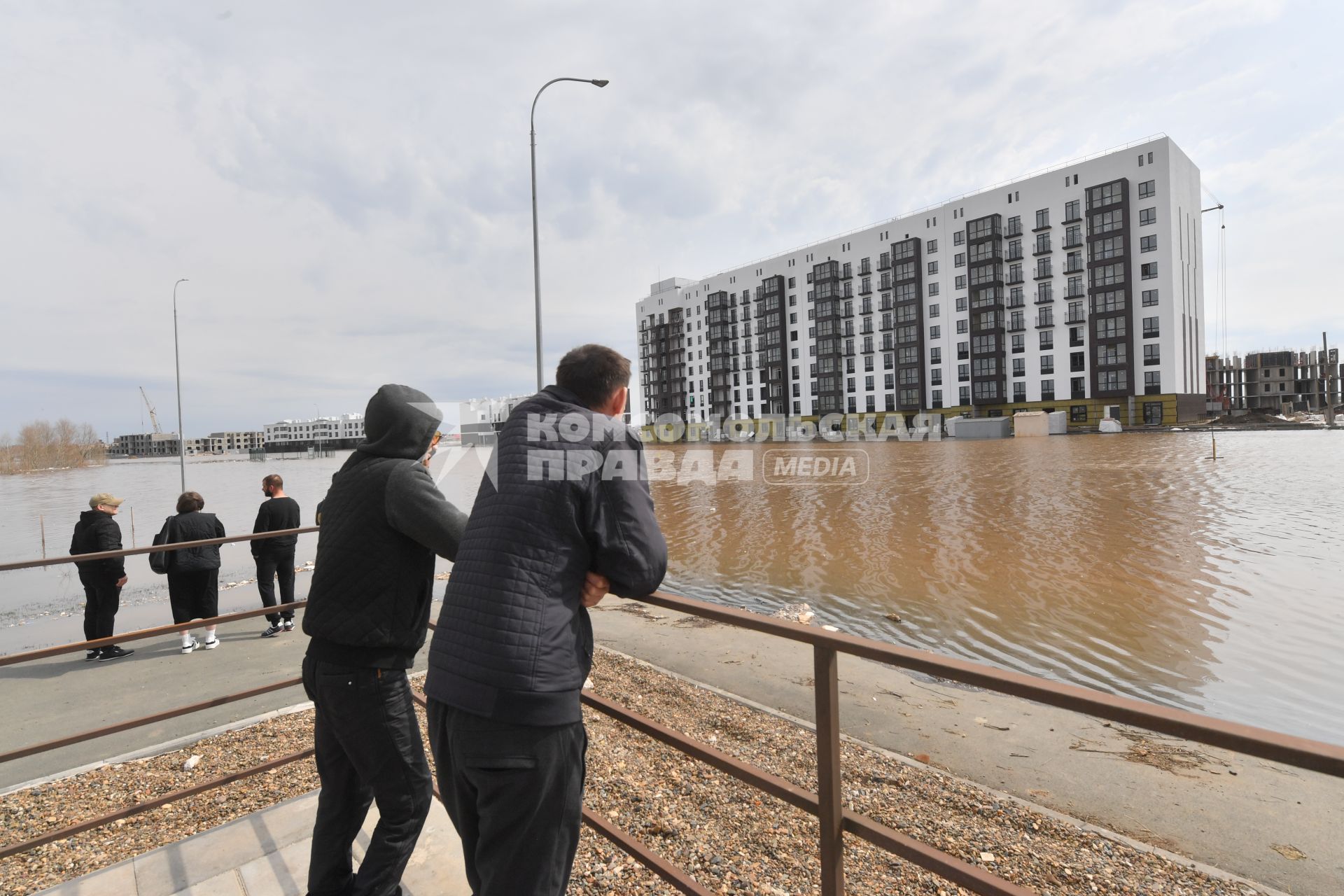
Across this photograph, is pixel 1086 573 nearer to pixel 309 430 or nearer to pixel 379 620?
pixel 379 620

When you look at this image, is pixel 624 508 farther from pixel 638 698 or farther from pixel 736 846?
pixel 638 698

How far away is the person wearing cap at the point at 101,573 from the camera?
21.8ft

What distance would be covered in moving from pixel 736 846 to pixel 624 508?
8.56 ft

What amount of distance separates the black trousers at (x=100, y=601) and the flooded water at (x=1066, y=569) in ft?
13.1

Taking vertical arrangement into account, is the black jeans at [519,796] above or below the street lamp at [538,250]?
below

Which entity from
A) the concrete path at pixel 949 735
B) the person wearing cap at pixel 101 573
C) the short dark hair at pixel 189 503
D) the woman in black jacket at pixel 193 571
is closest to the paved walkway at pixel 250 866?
the concrete path at pixel 949 735

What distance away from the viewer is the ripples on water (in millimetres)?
6895

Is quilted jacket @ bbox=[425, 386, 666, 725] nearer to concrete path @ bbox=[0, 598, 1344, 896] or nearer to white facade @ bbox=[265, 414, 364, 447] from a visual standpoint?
concrete path @ bbox=[0, 598, 1344, 896]

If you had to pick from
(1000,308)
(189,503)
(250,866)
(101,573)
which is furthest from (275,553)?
(1000,308)

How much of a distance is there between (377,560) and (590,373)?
38.8 inches

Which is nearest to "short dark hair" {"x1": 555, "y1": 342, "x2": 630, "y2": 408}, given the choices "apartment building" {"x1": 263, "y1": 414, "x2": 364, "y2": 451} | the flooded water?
the flooded water

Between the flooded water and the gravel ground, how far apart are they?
12.5 feet

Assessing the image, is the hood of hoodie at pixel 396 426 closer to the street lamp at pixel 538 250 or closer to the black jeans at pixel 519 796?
the black jeans at pixel 519 796

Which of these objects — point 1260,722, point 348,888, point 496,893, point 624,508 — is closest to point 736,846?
point 348,888
